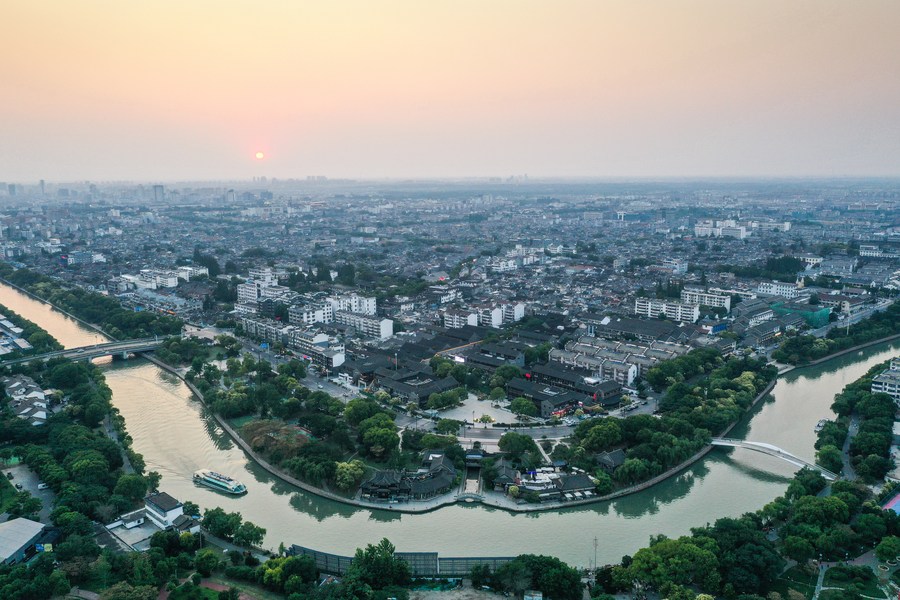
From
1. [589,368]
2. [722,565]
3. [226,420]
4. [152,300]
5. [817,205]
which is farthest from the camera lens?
[817,205]

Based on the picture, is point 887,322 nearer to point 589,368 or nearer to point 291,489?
point 589,368

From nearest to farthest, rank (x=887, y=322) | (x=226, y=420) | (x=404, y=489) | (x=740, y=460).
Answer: (x=404, y=489)
(x=740, y=460)
(x=226, y=420)
(x=887, y=322)

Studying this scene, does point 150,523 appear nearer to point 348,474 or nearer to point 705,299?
point 348,474

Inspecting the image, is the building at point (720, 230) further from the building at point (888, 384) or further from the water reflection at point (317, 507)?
the water reflection at point (317, 507)

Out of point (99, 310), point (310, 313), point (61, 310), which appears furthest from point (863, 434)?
point (61, 310)

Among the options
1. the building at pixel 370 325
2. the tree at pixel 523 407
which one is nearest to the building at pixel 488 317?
the building at pixel 370 325

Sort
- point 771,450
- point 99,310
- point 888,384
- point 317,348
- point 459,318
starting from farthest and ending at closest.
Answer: point 99,310 → point 459,318 → point 317,348 → point 888,384 → point 771,450

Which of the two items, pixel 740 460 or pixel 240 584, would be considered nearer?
pixel 240 584

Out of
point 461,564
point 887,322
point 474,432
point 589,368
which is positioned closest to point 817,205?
point 887,322
